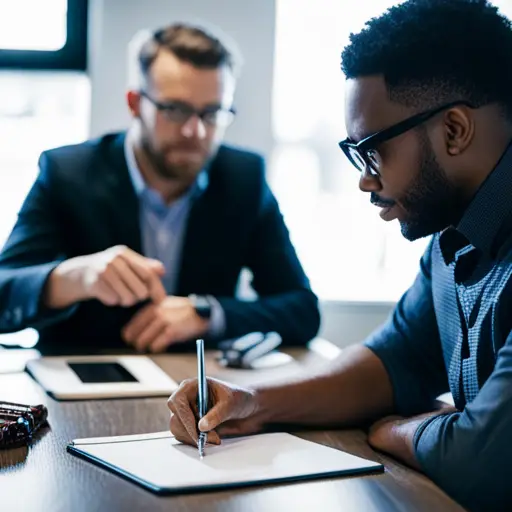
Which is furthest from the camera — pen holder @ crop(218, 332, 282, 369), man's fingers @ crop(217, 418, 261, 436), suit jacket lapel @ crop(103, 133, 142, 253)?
suit jacket lapel @ crop(103, 133, 142, 253)

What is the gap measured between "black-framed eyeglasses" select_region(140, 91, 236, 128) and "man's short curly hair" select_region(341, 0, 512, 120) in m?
1.14

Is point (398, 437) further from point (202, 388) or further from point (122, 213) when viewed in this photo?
point (122, 213)

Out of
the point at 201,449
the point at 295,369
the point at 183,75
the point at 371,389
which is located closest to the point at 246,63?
the point at 183,75

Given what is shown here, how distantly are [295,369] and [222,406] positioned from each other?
2.06 feet

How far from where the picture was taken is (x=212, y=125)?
2.50 m

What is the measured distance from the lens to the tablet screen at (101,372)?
1749 millimetres

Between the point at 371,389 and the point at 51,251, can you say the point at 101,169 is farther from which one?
the point at 371,389

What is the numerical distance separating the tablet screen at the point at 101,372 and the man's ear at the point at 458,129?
765 mm

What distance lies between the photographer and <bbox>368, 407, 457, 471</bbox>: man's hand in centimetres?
127

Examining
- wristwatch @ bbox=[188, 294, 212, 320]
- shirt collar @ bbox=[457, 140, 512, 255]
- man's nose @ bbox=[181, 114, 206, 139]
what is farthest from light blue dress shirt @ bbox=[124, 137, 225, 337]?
shirt collar @ bbox=[457, 140, 512, 255]

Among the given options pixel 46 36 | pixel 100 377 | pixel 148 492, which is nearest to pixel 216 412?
pixel 148 492

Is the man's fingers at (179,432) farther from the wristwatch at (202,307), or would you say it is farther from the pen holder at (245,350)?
the wristwatch at (202,307)

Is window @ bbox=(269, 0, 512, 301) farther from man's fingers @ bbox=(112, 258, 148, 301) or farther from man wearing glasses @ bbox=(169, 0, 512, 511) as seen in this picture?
man wearing glasses @ bbox=(169, 0, 512, 511)

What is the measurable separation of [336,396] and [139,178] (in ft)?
4.01
